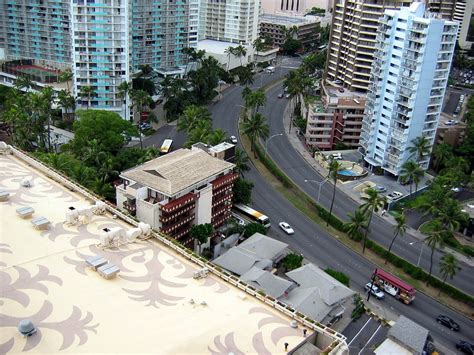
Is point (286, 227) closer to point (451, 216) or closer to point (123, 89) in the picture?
point (451, 216)

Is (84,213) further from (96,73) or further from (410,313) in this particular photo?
(96,73)

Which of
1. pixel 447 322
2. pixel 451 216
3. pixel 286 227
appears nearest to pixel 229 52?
pixel 286 227

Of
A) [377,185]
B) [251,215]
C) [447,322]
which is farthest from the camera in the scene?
[377,185]

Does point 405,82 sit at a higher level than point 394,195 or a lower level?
higher

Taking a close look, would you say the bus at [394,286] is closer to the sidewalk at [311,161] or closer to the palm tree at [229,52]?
the sidewalk at [311,161]

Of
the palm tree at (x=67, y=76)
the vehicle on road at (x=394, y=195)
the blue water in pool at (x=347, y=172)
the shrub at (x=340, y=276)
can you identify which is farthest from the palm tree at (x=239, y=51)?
the shrub at (x=340, y=276)

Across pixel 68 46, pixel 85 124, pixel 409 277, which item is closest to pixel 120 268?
pixel 409 277
